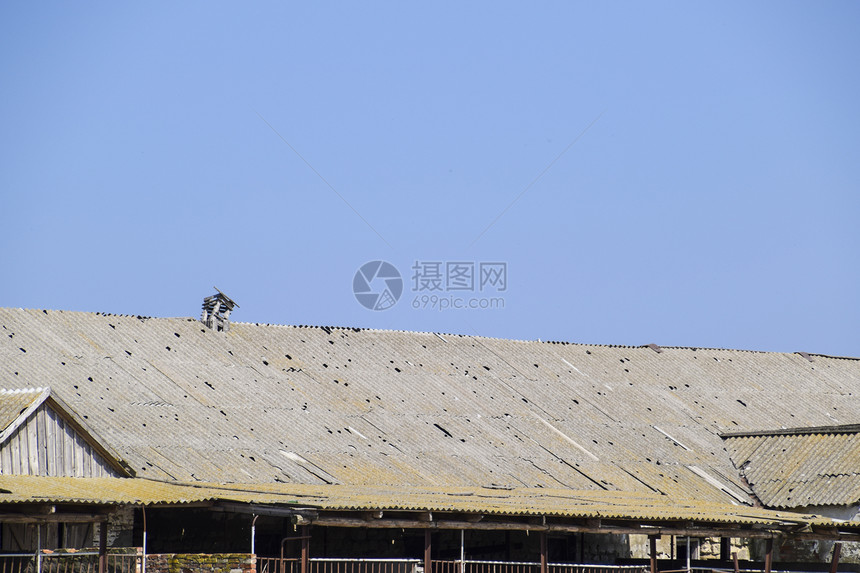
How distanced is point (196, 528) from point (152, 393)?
5674 mm

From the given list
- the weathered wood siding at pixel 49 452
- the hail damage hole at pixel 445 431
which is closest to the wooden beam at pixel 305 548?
the weathered wood siding at pixel 49 452

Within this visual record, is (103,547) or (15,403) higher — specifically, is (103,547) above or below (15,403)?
below

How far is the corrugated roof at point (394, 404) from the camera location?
28.3m

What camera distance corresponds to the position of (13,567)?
22.5m

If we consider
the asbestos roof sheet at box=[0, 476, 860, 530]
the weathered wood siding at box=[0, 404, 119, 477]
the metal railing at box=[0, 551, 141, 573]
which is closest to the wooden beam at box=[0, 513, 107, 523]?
the asbestos roof sheet at box=[0, 476, 860, 530]

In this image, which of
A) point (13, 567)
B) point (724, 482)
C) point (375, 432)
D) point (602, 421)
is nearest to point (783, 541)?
point (724, 482)

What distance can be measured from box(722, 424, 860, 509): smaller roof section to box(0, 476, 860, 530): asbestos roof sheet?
276cm

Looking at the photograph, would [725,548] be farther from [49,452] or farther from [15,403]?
[15,403]

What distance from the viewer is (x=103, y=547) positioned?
72.1ft

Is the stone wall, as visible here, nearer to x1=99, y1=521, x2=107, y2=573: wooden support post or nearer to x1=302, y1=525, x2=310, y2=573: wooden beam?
x1=302, y1=525, x2=310, y2=573: wooden beam

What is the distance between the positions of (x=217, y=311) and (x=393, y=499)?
41.0 ft

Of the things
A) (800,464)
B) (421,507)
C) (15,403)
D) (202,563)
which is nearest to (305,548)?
(202,563)

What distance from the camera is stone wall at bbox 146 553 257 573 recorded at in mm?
22094

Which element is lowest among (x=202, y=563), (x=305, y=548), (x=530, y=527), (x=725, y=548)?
(x=202, y=563)
